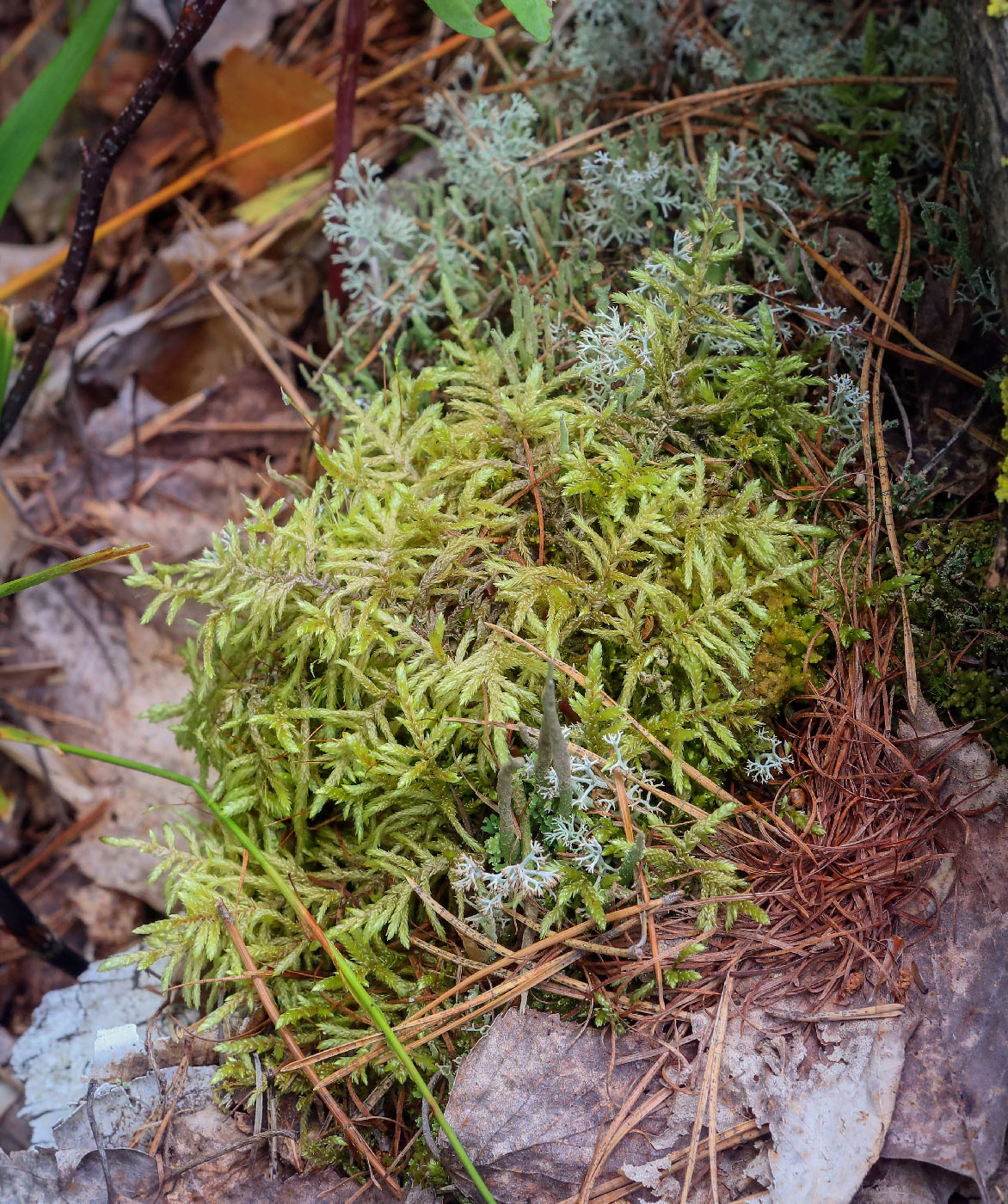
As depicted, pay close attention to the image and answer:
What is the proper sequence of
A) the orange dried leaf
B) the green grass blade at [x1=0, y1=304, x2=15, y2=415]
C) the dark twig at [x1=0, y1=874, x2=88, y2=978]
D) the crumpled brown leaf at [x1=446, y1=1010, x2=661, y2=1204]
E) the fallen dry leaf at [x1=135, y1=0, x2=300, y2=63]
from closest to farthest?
1. the crumpled brown leaf at [x1=446, y1=1010, x2=661, y2=1204]
2. the green grass blade at [x1=0, y1=304, x2=15, y2=415]
3. the dark twig at [x1=0, y1=874, x2=88, y2=978]
4. the orange dried leaf
5. the fallen dry leaf at [x1=135, y1=0, x2=300, y2=63]

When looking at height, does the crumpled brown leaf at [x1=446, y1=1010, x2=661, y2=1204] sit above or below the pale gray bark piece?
below

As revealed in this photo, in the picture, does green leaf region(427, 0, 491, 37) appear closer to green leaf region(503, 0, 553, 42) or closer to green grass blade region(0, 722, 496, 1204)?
green leaf region(503, 0, 553, 42)

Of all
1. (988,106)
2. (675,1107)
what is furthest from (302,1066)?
(988,106)

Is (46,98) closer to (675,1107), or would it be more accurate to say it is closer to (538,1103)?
(538,1103)

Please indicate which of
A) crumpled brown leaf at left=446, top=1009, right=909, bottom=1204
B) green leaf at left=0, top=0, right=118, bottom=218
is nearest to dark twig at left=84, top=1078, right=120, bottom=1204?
crumpled brown leaf at left=446, top=1009, right=909, bottom=1204

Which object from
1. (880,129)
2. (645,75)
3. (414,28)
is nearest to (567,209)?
(645,75)

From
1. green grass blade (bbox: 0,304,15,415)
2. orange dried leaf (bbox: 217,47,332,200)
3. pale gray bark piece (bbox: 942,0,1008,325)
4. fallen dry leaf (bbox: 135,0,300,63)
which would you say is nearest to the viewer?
pale gray bark piece (bbox: 942,0,1008,325)

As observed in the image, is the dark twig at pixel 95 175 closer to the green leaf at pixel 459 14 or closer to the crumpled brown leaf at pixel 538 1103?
the green leaf at pixel 459 14

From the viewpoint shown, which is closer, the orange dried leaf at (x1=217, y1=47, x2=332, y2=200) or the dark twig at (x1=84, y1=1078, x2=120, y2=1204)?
the dark twig at (x1=84, y1=1078, x2=120, y2=1204)
